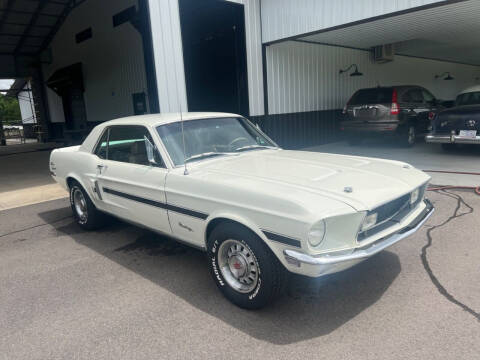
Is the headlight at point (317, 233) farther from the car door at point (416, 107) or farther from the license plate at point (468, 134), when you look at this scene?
the car door at point (416, 107)

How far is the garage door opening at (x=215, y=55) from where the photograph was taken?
393 inches

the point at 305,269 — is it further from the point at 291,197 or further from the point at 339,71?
the point at 339,71

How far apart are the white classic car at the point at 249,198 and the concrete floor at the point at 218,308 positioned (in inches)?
12.8

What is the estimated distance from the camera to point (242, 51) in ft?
32.4

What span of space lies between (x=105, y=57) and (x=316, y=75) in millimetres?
9840

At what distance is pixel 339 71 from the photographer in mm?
12891

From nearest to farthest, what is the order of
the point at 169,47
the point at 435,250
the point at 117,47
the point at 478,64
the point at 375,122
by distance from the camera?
the point at 435,250, the point at 169,47, the point at 375,122, the point at 117,47, the point at 478,64

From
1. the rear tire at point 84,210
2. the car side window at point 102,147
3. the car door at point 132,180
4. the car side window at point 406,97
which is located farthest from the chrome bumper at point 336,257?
the car side window at point 406,97

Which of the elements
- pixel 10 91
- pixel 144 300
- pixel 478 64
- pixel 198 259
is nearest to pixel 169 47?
pixel 198 259

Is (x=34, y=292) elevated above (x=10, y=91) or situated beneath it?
situated beneath

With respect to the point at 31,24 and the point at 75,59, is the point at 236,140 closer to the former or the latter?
the point at 75,59

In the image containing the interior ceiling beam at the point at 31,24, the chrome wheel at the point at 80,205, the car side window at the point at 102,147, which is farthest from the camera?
the interior ceiling beam at the point at 31,24

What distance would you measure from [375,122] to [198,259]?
8002mm

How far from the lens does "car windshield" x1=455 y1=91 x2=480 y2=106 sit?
9.69m
